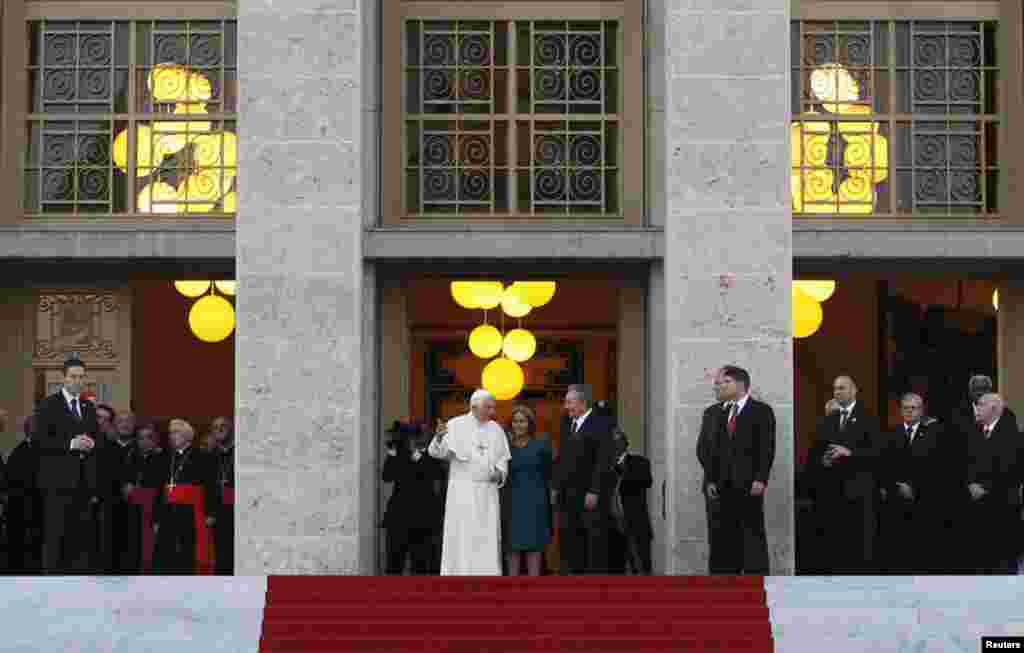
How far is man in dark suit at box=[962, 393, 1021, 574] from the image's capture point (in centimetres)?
1731

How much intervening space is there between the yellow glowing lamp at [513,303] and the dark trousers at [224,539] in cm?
335

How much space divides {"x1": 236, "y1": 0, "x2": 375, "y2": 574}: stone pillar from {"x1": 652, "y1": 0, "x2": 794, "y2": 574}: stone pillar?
279 cm

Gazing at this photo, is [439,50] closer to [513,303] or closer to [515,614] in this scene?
[513,303]

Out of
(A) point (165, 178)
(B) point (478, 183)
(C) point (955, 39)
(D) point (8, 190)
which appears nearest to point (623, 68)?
(B) point (478, 183)

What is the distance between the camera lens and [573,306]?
67.4 feet

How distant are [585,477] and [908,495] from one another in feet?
8.93

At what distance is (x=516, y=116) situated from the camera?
19969mm

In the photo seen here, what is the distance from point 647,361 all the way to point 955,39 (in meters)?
4.24

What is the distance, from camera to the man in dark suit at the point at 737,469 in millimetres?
17172

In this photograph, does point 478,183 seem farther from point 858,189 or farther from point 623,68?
point 858,189

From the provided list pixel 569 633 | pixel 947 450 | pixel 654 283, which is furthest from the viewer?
pixel 654 283

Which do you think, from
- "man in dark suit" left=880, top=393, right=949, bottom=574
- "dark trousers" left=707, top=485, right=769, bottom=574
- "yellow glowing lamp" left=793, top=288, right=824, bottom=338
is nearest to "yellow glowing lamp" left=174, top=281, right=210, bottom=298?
"yellow glowing lamp" left=793, top=288, right=824, bottom=338

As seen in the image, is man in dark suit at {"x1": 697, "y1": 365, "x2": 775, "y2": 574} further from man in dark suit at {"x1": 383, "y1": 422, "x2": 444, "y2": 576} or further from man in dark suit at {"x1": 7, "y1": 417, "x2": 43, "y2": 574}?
man in dark suit at {"x1": 7, "y1": 417, "x2": 43, "y2": 574}

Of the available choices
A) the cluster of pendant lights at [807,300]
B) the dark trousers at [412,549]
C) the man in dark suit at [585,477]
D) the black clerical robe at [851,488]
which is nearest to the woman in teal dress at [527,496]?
the man in dark suit at [585,477]
